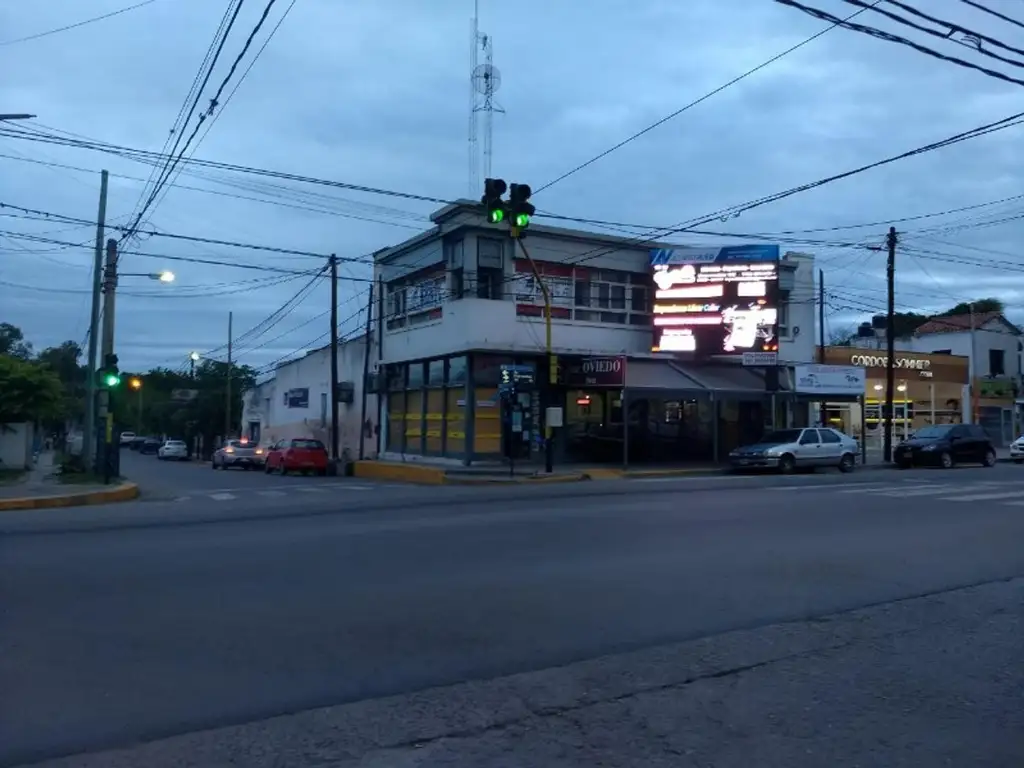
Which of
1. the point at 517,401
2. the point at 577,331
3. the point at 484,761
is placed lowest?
the point at 484,761

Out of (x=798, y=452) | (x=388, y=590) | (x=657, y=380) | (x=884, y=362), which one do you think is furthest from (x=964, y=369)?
(x=388, y=590)

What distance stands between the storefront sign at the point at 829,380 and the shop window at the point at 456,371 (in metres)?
12.5

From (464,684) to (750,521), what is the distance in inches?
397

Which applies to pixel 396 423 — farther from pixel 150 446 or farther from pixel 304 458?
pixel 150 446

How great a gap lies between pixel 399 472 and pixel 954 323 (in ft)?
134

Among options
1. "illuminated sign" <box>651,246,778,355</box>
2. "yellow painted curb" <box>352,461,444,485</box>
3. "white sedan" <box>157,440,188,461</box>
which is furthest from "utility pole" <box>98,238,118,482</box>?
"white sedan" <box>157,440,188,461</box>

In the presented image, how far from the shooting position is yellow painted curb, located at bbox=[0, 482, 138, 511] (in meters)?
21.0

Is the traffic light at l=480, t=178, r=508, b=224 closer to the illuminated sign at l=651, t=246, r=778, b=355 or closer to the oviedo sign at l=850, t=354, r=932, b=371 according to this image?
the illuminated sign at l=651, t=246, r=778, b=355

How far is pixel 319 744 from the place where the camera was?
18.7 ft

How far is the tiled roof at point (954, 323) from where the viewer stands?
188ft

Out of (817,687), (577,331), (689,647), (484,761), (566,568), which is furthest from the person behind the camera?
(577,331)

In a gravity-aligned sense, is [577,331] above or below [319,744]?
above

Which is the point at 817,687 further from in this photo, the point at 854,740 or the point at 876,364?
the point at 876,364

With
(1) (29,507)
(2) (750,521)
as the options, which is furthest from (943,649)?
(1) (29,507)
